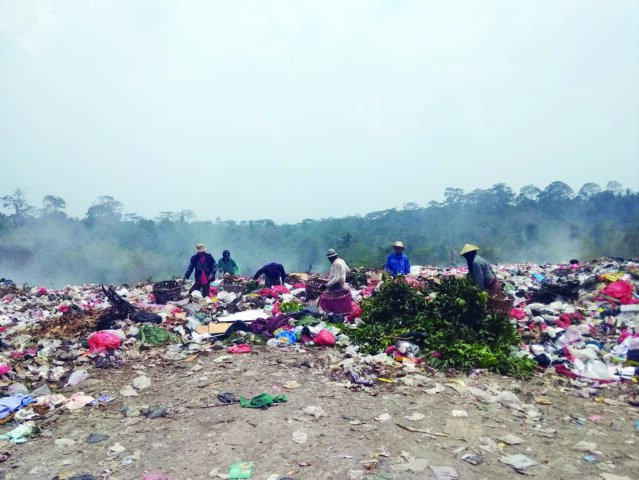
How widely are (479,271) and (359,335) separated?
6.43 feet

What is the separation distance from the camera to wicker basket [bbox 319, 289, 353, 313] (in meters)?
7.04

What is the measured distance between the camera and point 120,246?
86.8 feet

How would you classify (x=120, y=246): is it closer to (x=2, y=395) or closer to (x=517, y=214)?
(x=2, y=395)

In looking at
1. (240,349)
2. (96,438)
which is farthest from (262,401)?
(240,349)

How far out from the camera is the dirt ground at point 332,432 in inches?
128

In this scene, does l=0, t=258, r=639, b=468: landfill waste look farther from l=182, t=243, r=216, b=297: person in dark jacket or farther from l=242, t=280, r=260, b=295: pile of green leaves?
l=242, t=280, r=260, b=295: pile of green leaves

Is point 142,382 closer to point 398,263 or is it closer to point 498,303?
point 498,303

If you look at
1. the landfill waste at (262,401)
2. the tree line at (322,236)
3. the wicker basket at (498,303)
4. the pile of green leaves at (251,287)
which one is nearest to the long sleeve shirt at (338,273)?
the wicker basket at (498,303)

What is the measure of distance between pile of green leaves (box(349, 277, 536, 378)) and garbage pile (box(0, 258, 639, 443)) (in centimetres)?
1

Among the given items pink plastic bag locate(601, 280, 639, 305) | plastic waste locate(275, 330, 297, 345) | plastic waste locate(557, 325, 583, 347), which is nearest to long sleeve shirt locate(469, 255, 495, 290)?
plastic waste locate(557, 325, 583, 347)

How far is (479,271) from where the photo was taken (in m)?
6.41

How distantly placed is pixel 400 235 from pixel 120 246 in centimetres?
1876

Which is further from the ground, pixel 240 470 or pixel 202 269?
pixel 202 269

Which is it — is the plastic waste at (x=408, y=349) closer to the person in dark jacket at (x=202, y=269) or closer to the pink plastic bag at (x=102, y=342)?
the pink plastic bag at (x=102, y=342)
